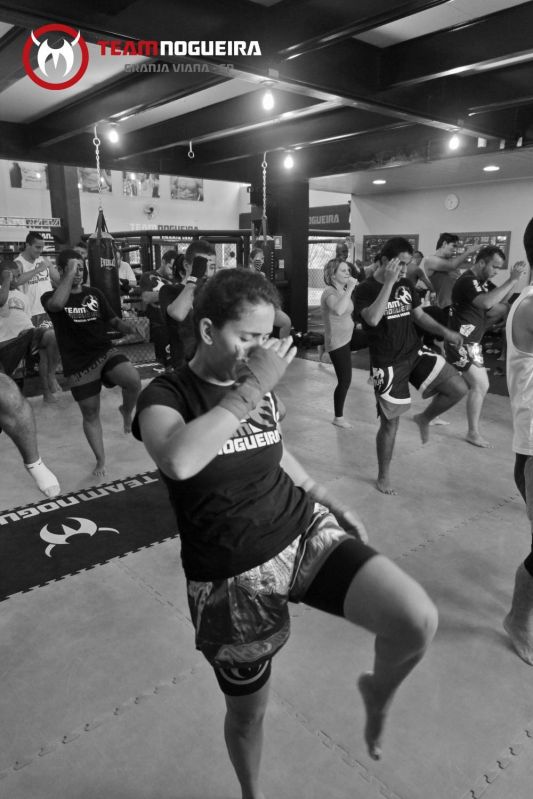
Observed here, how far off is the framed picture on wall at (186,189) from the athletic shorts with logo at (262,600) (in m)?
18.2

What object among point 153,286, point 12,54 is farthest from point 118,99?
point 153,286

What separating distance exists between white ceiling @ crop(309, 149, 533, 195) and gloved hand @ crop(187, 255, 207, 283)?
481cm

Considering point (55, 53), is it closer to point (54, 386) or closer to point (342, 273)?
point (342, 273)

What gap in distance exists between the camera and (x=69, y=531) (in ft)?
11.8

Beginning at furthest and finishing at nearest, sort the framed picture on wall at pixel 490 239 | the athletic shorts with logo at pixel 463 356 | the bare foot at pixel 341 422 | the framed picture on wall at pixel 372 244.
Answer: the framed picture on wall at pixel 372 244, the framed picture on wall at pixel 490 239, the bare foot at pixel 341 422, the athletic shorts with logo at pixel 463 356

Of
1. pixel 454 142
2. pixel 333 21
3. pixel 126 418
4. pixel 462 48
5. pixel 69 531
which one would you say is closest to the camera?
pixel 69 531

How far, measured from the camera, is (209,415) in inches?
49.5

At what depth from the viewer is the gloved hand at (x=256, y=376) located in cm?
127

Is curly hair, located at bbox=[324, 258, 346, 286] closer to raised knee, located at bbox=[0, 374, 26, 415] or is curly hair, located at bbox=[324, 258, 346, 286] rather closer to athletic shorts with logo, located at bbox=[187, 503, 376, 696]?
raised knee, located at bbox=[0, 374, 26, 415]

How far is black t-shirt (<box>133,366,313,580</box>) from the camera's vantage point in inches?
55.1

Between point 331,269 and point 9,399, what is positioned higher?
point 331,269

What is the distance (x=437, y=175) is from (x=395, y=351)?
7.81 meters

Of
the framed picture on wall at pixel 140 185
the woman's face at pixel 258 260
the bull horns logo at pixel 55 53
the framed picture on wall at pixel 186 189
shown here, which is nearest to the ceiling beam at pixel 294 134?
the woman's face at pixel 258 260

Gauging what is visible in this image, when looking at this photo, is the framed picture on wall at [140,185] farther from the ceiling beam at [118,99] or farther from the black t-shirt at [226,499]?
the black t-shirt at [226,499]
